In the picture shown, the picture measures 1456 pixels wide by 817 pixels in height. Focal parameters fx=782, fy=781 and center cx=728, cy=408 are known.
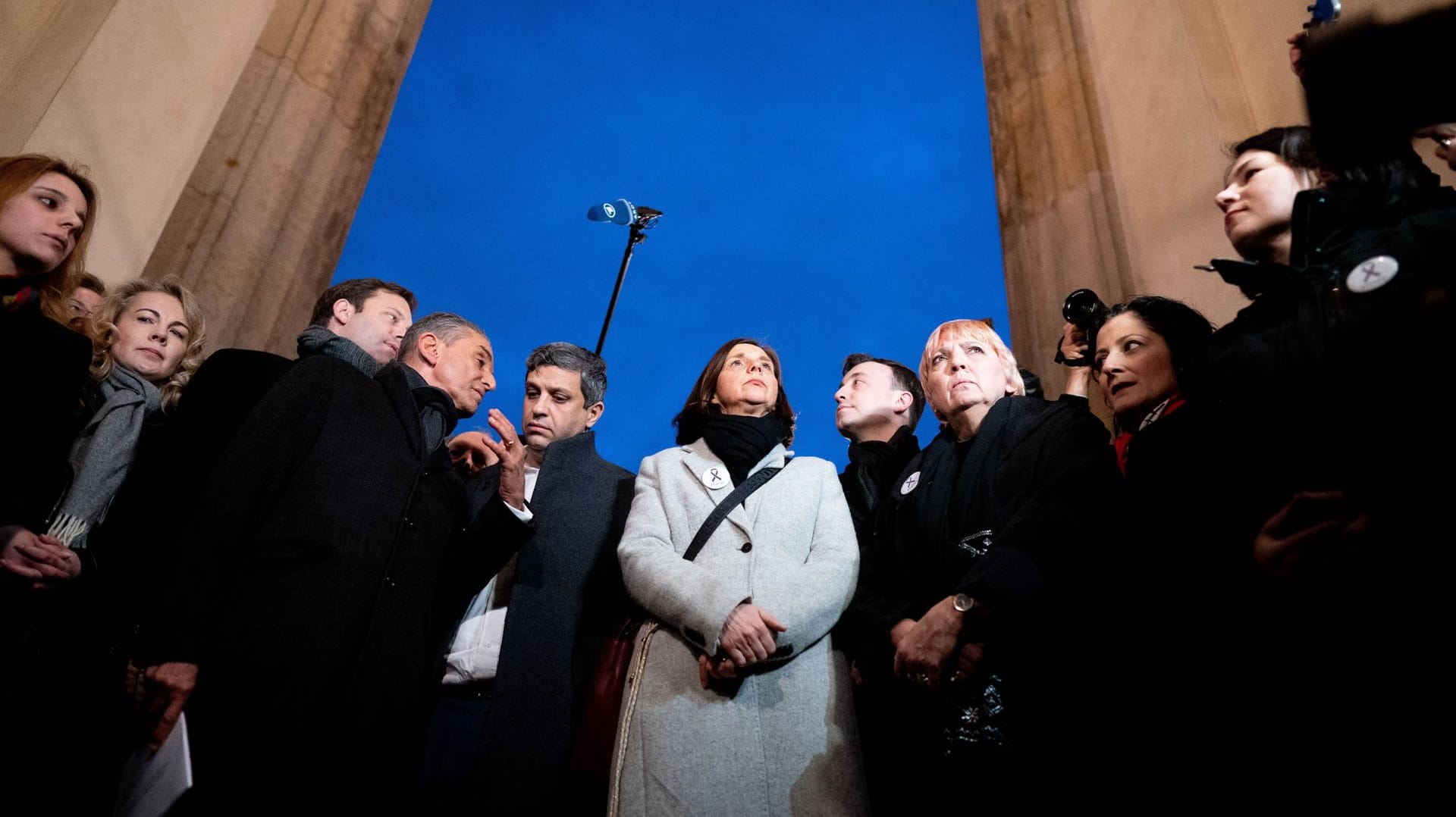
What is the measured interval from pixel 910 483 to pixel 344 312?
7.11 feet

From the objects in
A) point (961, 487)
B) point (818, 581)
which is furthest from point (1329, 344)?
point (818, 581)

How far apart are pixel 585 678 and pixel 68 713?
49.3 inches

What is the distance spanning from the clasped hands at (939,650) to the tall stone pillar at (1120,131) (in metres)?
2.19

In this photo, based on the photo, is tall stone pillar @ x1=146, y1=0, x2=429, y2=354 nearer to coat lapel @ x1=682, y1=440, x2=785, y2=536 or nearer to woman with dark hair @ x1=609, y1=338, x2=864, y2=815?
coat lapel @ x1=682, y1=440, x2=785, y2=536

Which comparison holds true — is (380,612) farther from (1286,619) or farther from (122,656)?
(1286,619)

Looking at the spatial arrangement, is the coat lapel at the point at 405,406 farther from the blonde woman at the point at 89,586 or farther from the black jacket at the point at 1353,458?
the black jacket at the point at 1353,458

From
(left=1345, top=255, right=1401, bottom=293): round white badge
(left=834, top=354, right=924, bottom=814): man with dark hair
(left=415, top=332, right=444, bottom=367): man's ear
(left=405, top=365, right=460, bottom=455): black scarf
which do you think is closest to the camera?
(left=1345, top=255, right=1401, bottom=293): round white badge

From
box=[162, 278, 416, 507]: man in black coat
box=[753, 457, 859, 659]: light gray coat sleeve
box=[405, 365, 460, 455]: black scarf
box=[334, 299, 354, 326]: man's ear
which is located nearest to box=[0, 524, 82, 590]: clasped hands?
box=[162, 278, 416, 507]: man in black coat

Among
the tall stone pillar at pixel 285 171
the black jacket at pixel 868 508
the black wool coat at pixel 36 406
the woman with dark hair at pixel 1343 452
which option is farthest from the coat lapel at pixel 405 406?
the tall stone pillar at pixel 285 171

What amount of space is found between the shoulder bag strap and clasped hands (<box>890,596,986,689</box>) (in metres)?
0.64

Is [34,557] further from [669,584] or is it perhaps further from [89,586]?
[669,584]

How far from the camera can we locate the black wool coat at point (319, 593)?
159 centimetres

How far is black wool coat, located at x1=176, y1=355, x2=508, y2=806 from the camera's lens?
1.59 metres

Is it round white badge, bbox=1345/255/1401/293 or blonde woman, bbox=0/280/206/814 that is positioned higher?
round white badge, bbox=1345/255/1401/293
